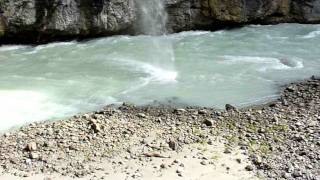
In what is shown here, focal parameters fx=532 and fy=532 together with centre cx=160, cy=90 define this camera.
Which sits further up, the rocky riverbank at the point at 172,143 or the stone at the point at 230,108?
the stone at the point at 230,108

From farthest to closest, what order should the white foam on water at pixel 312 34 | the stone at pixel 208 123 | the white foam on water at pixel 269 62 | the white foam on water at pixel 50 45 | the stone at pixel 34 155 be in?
the white foam on water at pixel 312 34 → the white foam on water at pixel 50 45 → the white foam on water at pixel 269 62 → the stone at pixel 208 123 → the stone at pixel 34 155

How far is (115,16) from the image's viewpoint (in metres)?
19.8

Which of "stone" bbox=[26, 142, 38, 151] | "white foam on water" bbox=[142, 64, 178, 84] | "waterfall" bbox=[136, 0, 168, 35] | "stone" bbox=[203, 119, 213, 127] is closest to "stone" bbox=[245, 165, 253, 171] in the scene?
"stone" bbox=[203, 119, 213, 127]

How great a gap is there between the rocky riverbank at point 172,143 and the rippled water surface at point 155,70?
3.47ft

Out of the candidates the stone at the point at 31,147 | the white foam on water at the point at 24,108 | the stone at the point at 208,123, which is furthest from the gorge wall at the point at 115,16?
the stone at the point at 31,147

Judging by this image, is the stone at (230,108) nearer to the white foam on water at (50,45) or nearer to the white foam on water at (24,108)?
the white foam on water at (24,108)

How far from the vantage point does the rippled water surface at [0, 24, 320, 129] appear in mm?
12844

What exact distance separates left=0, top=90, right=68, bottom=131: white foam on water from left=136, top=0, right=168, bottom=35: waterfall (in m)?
7.48

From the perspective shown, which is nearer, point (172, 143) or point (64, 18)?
point (172, 143)

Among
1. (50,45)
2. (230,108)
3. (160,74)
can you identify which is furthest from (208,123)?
(50,45)

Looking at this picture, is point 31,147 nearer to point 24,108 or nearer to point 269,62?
point 24,108

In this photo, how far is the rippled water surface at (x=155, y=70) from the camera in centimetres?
1284

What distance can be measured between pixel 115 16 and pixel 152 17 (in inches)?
58.6

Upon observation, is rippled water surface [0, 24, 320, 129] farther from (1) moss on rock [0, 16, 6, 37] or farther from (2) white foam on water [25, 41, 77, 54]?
(1) moss on rock [0, 16, 6, 37]
